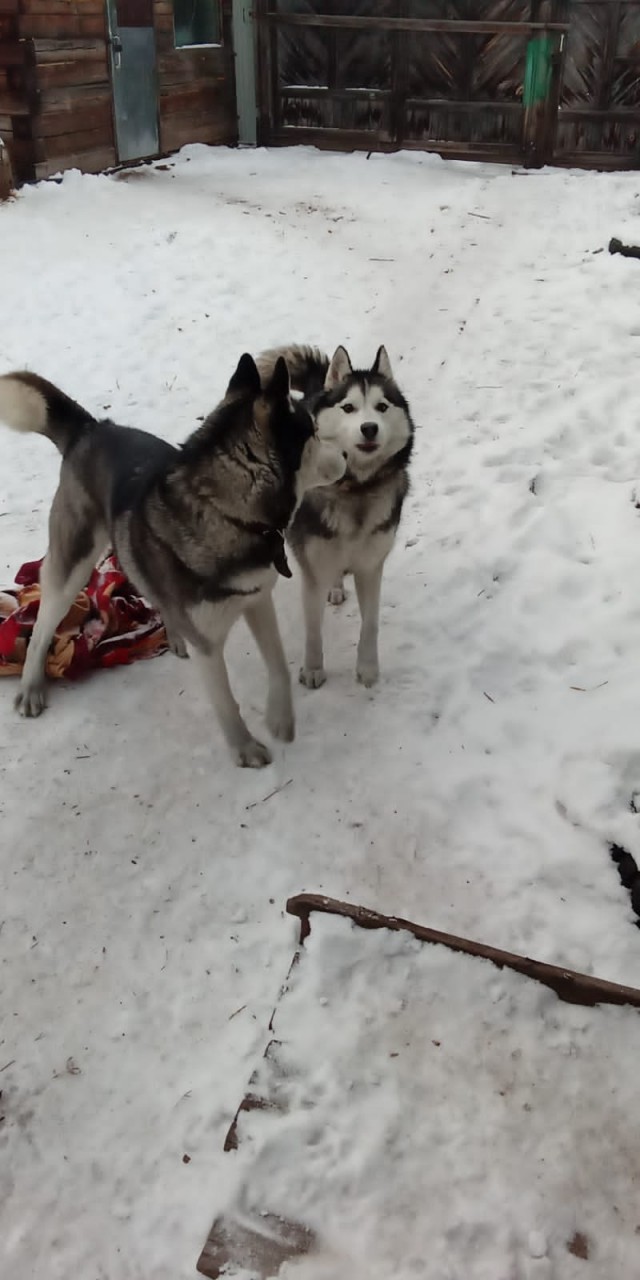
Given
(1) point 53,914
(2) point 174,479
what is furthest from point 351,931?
(2) point 174,479

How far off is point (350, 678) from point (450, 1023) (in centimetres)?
158

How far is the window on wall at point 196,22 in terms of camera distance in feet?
31.2

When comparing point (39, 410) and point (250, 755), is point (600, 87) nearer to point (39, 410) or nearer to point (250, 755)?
point (39, 410)

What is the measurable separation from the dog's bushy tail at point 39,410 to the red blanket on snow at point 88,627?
2.10ft

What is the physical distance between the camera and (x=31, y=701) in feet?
10.4

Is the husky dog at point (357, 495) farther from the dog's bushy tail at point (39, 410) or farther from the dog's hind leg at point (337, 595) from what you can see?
the dog's bushy tail at point (39, 410)

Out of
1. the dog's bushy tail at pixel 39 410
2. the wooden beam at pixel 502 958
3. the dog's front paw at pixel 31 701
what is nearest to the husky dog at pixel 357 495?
the dog's bushy tail at pixel 39 410

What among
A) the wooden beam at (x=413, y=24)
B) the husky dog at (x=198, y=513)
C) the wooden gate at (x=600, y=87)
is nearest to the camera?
the husky dog at (x=198, y=513)

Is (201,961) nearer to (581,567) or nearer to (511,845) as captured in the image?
(511,845)

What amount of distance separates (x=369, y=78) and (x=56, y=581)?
9.66 m

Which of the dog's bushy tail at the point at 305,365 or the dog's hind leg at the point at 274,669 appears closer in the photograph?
the dog's hind leg at the point at 274,669

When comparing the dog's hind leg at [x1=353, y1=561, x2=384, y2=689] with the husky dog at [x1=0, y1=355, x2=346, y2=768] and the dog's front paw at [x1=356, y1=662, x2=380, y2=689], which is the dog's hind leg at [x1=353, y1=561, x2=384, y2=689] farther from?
the husky dog at [x1=0, y1=355, x2=346, y2=768]

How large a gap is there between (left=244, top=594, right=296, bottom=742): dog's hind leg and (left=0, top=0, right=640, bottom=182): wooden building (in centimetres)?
712

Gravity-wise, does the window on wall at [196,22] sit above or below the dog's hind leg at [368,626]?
above
